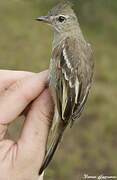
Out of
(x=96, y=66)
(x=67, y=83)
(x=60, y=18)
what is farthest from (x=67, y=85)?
(x=96, y=66)

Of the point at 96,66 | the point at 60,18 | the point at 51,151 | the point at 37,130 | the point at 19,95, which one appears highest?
the point at 60,18

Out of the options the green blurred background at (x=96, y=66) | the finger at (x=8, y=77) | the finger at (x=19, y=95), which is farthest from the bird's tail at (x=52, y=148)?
the green blurred background at (x=96, y=66)

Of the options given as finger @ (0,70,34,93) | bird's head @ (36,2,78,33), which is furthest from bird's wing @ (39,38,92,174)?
bird's head @ (36,2,78,33)

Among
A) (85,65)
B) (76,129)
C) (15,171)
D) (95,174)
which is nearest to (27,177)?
(15,171)

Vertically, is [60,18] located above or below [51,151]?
above

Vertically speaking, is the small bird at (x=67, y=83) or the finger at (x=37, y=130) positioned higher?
the small bird at (x=67, y=83)

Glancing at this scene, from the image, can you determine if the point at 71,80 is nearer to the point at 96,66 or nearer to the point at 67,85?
the point at 67,85

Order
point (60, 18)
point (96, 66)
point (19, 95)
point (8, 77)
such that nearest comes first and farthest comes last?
point (19, 95) → point (8, 77) → point (60, 18) → point (96, 66)

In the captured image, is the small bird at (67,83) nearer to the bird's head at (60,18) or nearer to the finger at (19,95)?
the finger at (19,95)
